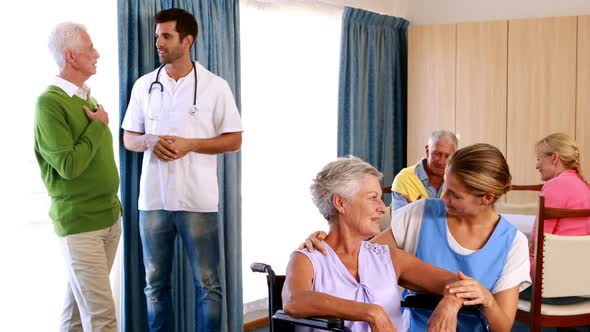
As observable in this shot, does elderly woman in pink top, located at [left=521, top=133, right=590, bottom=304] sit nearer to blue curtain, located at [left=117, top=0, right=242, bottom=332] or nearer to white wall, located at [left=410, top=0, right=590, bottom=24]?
blue curtain, located at [left=117, top=0, right=242, bottom=332]

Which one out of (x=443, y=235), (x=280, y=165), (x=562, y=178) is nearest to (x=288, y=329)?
(x=443, y=235)

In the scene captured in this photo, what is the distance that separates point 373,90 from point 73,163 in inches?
120

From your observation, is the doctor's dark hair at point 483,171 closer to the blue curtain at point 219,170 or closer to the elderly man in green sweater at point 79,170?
the elderly man in green sweater at point 79,170

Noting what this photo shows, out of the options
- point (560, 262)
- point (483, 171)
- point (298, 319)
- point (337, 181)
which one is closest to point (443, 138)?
point (560, 262)

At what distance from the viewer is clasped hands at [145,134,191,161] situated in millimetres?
3318

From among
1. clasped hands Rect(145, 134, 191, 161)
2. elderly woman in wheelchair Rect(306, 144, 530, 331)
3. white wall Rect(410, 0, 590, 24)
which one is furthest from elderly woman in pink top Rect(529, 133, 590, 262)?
white wall Rect(410, 0, 590, 24)

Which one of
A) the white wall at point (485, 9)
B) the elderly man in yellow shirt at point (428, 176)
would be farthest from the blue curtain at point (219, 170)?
the white wall at point (485, 9)

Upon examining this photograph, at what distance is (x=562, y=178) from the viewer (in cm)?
375

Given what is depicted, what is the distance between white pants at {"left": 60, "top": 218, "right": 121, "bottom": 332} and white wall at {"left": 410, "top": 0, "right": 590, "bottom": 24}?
3664mm

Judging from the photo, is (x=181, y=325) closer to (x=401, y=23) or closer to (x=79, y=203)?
(x=79, y=203)

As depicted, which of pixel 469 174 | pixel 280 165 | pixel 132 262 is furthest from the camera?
pixel 280 165

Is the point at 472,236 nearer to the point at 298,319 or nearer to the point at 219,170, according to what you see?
the point at 298,319

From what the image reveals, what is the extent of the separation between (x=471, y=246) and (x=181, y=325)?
75.5 inches

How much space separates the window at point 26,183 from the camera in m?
3.25
